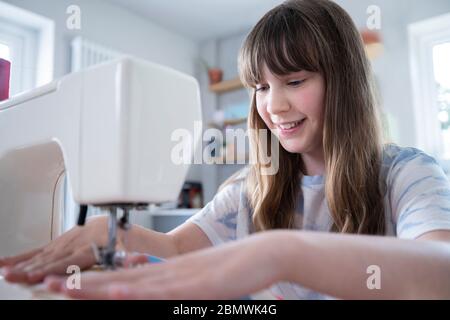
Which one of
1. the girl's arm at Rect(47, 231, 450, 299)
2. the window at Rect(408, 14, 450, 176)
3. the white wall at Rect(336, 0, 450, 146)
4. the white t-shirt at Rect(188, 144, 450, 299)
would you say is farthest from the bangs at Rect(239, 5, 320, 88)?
the window at Rect(408, 14, 450, 176)

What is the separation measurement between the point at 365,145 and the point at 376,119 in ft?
0.28

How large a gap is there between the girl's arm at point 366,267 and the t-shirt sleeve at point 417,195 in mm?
140

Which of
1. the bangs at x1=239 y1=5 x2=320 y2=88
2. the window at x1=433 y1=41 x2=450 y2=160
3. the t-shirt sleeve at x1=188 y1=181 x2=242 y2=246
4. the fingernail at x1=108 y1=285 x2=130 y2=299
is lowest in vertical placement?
the fingernail at x1=108 y1=285 x2=130 y2=299

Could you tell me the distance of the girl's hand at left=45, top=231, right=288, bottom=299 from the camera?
349 millimetres

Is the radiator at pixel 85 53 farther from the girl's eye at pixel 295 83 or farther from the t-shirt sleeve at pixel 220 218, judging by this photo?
the girl's eye at pixel 295 83

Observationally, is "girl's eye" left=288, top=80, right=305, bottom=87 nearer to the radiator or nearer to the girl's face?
the girl's face

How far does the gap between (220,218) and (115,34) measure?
8.51 feet

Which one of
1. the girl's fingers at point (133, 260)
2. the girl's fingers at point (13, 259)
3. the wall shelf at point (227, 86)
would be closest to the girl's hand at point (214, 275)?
the girl's fingers at point (133, 260)

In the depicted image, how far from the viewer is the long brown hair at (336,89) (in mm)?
771

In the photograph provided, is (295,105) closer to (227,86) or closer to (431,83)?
(431,83)

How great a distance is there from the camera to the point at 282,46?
785 mm

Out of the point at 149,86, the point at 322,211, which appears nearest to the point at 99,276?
the point at 149,86

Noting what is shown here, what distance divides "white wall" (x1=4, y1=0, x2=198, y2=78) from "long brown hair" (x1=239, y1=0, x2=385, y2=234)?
87.9 inches

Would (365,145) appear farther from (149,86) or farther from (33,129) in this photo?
(33,129)
